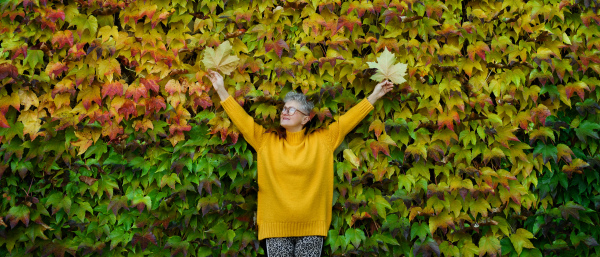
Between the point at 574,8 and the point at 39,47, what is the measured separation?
3626 mm

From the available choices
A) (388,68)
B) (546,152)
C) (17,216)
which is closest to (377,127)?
(388,68)

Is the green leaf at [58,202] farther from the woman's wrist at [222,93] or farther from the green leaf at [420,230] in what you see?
the green leaf at [420,230]

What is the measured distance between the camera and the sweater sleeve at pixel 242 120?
261 centimetres

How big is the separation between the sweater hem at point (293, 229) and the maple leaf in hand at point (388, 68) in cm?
98

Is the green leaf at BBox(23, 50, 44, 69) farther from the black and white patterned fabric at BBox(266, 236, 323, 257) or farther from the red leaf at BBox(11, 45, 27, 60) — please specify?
the black and white patterned fabric at BBox(266, 236, 323, 257)

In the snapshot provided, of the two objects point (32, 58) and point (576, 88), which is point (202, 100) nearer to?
point (32, 58)

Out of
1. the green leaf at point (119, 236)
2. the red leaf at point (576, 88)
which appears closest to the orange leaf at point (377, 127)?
the red leaf at point (576, 88)

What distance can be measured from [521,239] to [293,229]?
1.55 meters

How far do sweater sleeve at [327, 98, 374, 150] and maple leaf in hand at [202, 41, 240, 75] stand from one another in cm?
75

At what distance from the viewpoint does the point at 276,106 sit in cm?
281

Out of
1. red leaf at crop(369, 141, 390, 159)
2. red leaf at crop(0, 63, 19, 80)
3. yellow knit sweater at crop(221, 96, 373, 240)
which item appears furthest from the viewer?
red leaf at crop(369, 141, 390, 159)

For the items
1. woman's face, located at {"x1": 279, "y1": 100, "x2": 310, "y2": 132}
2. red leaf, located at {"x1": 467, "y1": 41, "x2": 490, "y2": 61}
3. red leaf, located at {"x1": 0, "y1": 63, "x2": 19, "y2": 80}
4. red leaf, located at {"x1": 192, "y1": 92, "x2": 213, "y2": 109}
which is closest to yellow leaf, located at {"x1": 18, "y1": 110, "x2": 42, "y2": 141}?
red leaf, located at {"x1": 0, "y1": 63, "x2": 19, "y2": 80}

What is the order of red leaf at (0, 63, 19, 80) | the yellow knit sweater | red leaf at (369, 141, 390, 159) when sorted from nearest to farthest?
the yellow knit sweater < red leaf at (0, 63, 19, 80) < red leaf at (369, 141, 390, 159)

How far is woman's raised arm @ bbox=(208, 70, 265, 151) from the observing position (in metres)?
2.61
